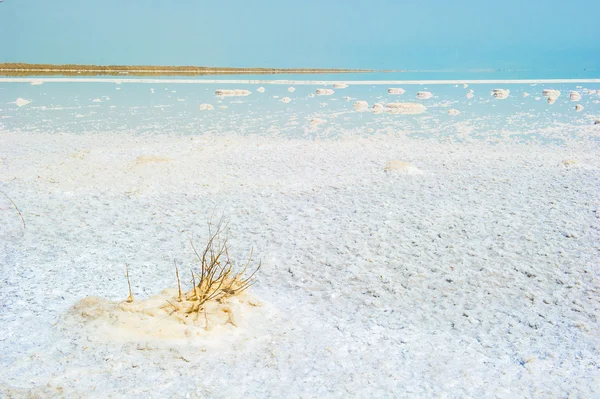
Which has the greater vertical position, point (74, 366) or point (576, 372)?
point (74, 366)

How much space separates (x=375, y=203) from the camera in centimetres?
561

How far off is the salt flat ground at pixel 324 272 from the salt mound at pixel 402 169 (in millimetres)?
132

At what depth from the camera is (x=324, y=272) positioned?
3.94 meters

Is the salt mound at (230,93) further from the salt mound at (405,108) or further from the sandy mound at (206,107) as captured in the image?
the salt mound at (405,108)

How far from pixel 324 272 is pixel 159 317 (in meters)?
1.46

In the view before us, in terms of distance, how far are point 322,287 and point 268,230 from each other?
1.22 meters

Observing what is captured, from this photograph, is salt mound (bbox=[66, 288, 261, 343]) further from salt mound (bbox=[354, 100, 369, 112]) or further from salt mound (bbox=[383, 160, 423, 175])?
salt mound (bbox=[354, 100, 369, 112])

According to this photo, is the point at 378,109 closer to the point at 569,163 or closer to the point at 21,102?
the point at 569,163

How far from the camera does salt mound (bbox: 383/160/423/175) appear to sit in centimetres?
694

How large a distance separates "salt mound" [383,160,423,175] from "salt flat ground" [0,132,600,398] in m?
0.13

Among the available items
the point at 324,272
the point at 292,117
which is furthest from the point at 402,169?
the point at 292,117

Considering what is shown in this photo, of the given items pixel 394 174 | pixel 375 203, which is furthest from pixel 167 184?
pixel 394 174

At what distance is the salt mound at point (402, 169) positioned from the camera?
6.94 m

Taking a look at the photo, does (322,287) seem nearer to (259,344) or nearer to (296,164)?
(259,344)
